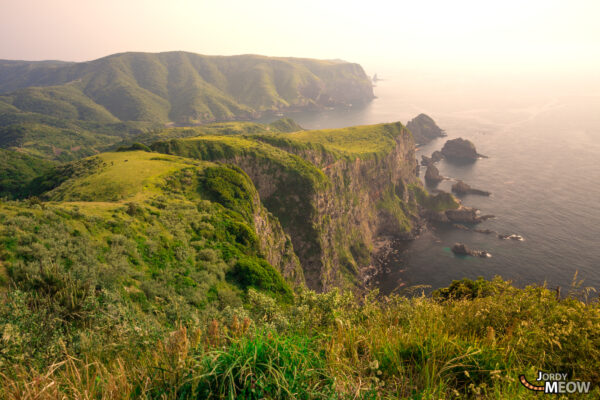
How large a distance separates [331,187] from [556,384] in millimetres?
92945

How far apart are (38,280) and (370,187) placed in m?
122

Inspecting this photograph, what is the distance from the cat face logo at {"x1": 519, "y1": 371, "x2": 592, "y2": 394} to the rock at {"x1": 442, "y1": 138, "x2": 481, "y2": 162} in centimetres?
19850

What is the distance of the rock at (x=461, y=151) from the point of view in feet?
565

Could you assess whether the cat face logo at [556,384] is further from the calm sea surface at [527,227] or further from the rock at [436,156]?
the rock at [436,156]

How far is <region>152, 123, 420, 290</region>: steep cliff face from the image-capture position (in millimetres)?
83750

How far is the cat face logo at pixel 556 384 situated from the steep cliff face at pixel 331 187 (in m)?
76.5

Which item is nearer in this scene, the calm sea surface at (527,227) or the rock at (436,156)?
the calm sea surface at (527,227)

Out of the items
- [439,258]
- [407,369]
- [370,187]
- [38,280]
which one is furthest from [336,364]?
[370,187]

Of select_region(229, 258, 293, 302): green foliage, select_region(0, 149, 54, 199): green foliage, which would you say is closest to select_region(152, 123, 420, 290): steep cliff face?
select_region(0, 149, 54, 199): green foliage

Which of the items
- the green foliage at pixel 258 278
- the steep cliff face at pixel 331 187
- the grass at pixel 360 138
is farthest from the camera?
the grass at pixel 360 138

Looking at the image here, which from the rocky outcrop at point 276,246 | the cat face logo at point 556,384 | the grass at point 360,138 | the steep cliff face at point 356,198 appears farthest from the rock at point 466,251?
the cat face logo at point 556,384

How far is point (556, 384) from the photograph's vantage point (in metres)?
4.77

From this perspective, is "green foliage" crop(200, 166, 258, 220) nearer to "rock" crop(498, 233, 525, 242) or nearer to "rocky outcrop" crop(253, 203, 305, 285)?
"rocky outcrop" crop(253, 203, 305, 285)

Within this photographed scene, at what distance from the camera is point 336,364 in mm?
4664
